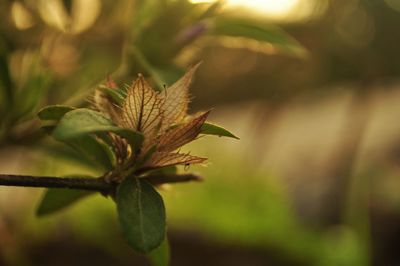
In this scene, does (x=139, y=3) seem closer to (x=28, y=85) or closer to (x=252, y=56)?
(x=28, y=85)

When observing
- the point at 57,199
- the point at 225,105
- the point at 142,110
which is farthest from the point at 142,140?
the point at 225,105

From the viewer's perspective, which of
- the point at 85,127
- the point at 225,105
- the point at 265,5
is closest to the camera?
the point at 85,127

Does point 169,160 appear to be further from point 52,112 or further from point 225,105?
point 225,105

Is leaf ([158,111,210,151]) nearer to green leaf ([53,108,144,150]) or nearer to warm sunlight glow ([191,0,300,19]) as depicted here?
green leaf ([53,108,144,150])

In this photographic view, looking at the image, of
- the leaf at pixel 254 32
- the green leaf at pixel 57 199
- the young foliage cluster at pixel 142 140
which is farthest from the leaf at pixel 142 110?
the leaf at pixel 254 32

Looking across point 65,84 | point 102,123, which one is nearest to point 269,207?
point 65,84

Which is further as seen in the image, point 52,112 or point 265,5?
point 265,5
